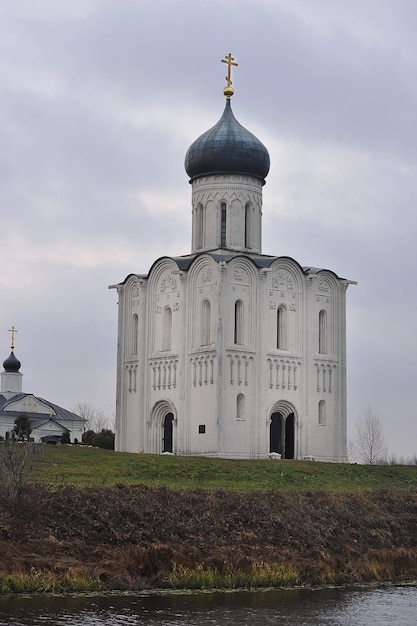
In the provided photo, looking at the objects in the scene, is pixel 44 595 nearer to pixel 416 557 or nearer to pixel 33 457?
pixel 33 457

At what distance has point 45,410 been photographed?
228ft

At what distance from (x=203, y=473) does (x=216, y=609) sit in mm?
13456

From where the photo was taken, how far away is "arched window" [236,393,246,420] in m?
44.7

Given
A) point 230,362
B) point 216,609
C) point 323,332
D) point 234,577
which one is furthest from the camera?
point 323,332

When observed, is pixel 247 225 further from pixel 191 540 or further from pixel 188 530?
pixel 191 540

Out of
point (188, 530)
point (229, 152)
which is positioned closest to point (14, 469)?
point (188, 530)

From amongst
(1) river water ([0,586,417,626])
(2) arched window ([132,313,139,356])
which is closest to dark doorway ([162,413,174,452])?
(2) arched window ([132,313,139,356])

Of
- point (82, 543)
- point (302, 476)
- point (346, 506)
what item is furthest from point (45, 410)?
point (82, 543)

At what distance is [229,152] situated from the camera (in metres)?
47.2

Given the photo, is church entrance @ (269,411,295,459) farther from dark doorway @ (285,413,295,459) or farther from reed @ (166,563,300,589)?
reed @ (166,563,300,589)

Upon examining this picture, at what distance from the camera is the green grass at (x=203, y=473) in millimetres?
32500

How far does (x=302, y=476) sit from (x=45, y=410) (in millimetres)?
34274

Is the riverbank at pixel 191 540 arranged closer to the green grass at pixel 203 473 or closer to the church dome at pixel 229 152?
the green grass at pixel 203 473

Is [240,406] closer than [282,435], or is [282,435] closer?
[240,406]
